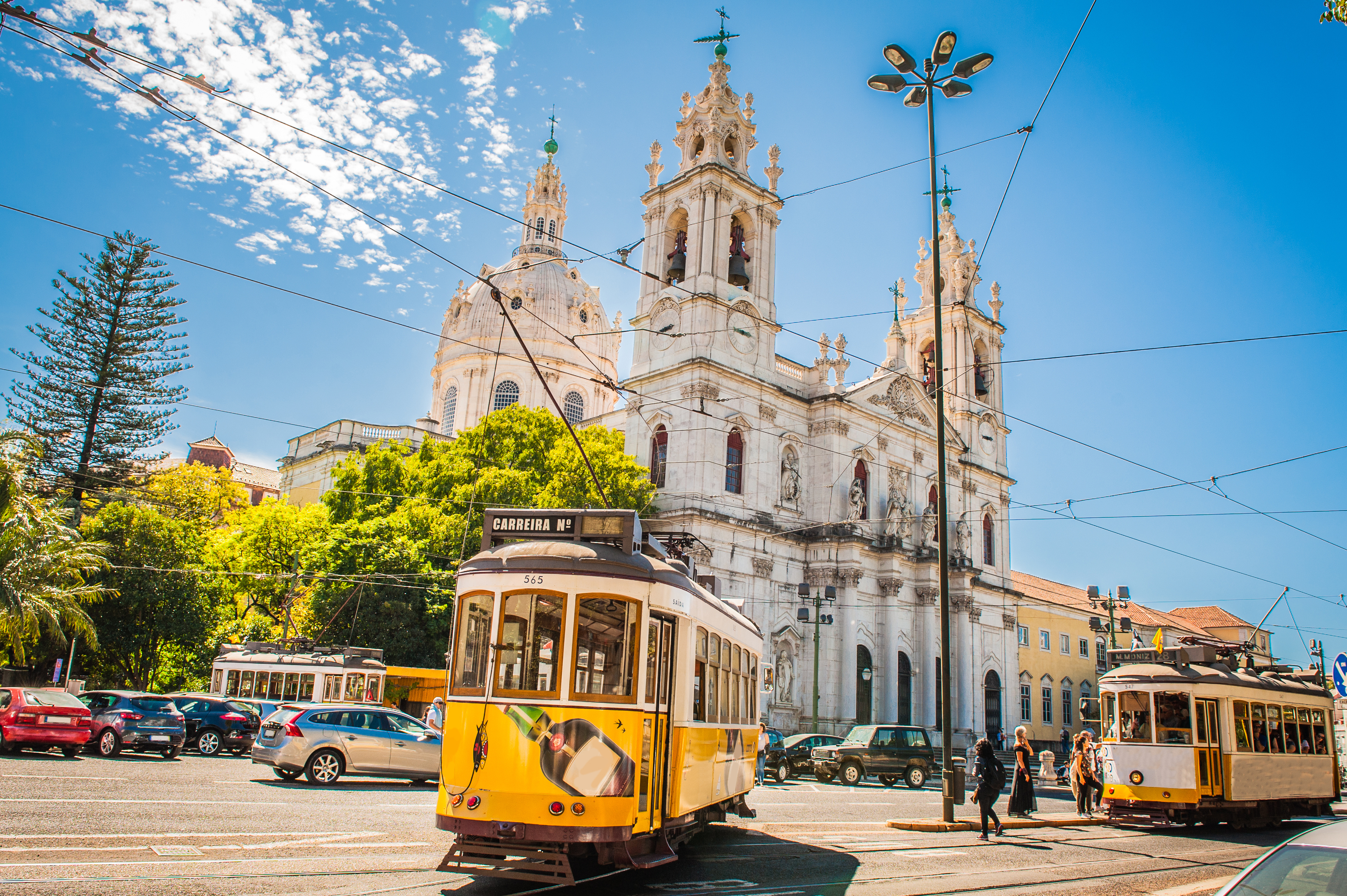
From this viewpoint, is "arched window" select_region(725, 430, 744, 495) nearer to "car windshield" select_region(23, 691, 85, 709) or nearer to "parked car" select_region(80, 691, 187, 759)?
"parked car" select_region(80, 691, 187, 759)

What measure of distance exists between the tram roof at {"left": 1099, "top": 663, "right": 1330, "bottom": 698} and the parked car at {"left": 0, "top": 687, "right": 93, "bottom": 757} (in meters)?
18.1

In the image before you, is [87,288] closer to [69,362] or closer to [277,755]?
[69,362]

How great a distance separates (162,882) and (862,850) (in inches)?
296

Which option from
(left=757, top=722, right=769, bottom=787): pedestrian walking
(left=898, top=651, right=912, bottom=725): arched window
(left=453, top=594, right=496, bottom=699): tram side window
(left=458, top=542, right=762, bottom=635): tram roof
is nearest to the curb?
(left=757, top=722, right=769, bottom=787): pedestrian walking

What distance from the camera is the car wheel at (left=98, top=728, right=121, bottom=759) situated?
18047 mm

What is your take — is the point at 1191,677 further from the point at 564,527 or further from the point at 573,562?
the point at 573,562

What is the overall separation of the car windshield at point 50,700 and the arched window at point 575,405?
42.5 metres

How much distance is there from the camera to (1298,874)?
4.34m

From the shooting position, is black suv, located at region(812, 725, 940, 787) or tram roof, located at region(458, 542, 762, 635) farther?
black suv, located at region(812, 725, 940, 787)

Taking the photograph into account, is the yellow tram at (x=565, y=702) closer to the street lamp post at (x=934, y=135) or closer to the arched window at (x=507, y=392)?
the street lamp post at (x=934, y=135)

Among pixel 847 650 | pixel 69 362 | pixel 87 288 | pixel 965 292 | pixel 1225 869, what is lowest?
pixel 1225 869

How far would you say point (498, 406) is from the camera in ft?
193

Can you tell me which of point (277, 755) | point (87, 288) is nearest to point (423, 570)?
point (277, 755)

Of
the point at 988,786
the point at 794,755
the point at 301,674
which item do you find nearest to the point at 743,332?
the point at 794,755
